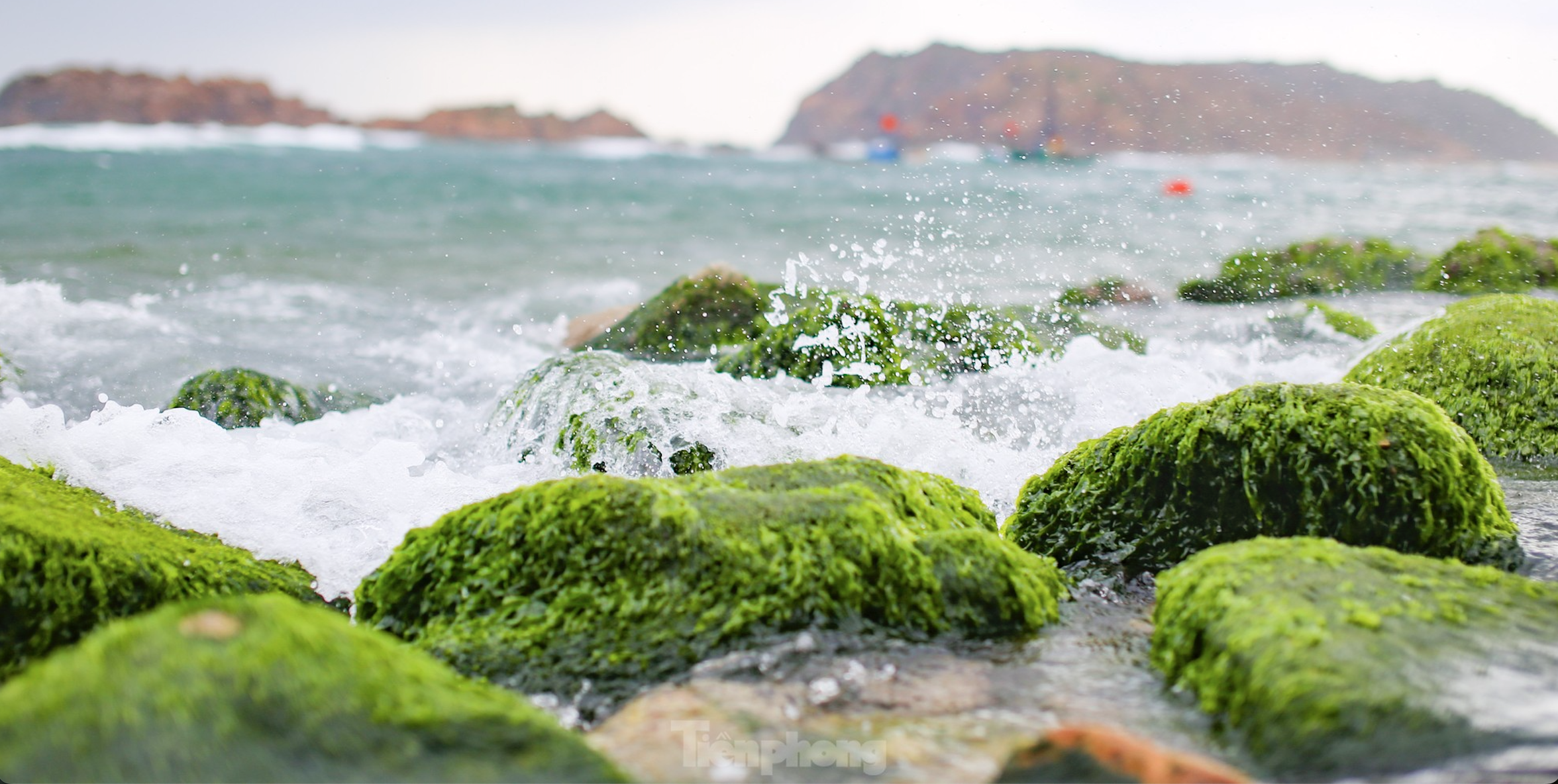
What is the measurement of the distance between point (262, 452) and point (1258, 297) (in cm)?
1141

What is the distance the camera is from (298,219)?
71.7ft

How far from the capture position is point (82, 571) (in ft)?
9.23

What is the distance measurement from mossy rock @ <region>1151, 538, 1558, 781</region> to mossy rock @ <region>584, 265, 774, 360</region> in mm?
5602

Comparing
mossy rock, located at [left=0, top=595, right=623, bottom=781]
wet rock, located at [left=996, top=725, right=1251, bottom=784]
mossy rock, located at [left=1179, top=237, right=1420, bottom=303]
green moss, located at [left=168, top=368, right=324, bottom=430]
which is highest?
mossy rock, located at [left=1179, top=237, right=1420, bottom=303]

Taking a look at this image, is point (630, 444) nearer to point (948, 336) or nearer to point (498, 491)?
point (498, 491)

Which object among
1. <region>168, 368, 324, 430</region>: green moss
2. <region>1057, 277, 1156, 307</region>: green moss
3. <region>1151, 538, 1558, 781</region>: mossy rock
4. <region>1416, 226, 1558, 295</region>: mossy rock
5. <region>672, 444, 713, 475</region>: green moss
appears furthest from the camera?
<region>1416, 226, 1558, 295</region>: mossy rock

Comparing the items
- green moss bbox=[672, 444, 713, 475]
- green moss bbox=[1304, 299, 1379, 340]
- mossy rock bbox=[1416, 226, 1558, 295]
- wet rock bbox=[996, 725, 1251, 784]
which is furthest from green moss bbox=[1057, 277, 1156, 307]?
wet rock bbox=[996, 725, 1251, 784]

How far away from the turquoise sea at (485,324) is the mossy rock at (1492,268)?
134cm

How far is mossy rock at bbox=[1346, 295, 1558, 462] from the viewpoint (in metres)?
5.23

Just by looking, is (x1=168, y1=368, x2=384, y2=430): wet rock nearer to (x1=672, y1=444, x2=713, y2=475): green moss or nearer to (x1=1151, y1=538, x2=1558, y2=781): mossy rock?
(x1=672, y1=444, x2=713, y2=475): green moss

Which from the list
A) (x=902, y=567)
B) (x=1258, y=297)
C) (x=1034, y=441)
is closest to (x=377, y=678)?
(x=902, y=567)

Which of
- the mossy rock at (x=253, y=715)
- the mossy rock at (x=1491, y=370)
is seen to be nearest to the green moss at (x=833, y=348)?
the mossy rock at (x=1491, y=370)

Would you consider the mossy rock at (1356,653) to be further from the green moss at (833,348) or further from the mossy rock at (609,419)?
the green moss at (833,348)

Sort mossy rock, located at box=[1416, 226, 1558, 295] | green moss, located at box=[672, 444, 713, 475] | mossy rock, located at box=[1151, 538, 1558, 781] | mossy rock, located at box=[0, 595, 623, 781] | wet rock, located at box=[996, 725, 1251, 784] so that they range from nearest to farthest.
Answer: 1. mossy rock, located at box=[0, 595, 623, 781]
2. wet rock, located at box=[996, 725, 1251, 784]
3. mossy rock, located at box=[1151, 538, 1558, 781]
4. green moss, located at box=[672, 444, 713, 475]
5. mossy rock, located at box=[1416, 226, 1558, 295]
